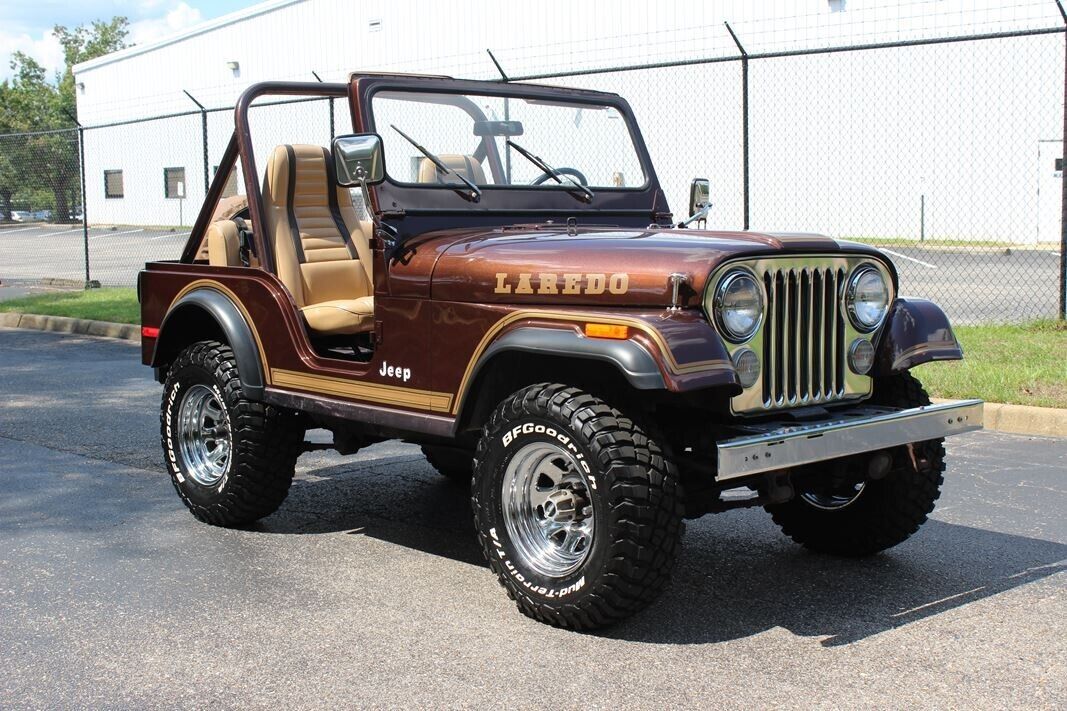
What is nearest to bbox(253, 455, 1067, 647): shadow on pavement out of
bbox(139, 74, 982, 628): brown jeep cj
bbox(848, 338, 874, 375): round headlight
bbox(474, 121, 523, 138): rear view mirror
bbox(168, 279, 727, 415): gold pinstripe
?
bbox(139, 74, 982, 628): brown jeep cj

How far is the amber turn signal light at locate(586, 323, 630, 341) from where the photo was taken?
14.1 ft

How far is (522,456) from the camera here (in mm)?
4633

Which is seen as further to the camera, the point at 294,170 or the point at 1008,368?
the point at 1008,368

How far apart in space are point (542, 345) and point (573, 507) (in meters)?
0.58

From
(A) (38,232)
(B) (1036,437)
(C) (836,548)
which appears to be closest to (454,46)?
(A) (38,232)

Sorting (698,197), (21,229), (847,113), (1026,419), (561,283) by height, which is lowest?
(1026,419)

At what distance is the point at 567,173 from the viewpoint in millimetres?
6074

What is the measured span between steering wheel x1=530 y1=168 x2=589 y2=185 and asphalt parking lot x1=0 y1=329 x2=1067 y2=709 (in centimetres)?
162

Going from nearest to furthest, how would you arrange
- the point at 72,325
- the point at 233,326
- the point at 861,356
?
the point at 861,356, the point at 233,326, the point at 72,325

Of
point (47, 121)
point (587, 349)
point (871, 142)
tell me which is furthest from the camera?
point (47, 121)

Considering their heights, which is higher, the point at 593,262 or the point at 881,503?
the point at 593,262

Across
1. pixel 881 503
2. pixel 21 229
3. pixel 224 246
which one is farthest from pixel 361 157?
pixel 21 229

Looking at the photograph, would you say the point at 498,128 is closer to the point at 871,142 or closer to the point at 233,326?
the point at 233,326

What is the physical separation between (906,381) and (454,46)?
28.4 metres
